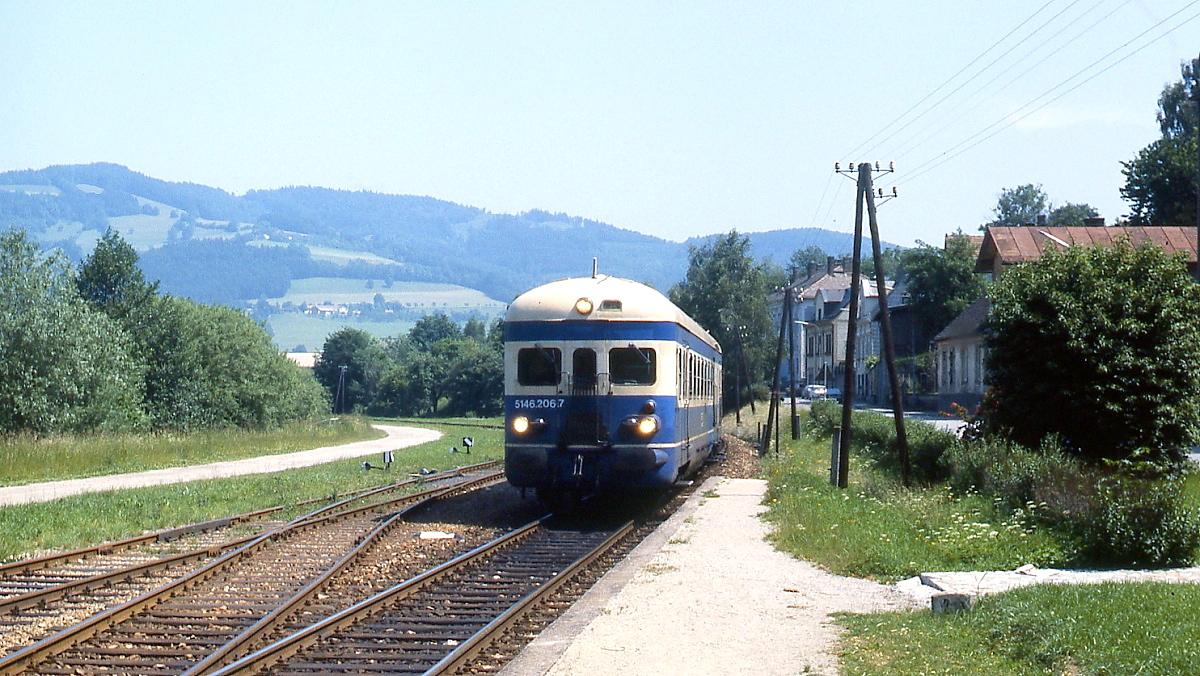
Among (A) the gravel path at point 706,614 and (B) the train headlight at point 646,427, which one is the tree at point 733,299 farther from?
(A) the gravel path at point 706,614

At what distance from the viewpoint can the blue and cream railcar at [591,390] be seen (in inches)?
685

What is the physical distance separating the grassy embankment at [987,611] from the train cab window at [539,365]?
12.2 ft

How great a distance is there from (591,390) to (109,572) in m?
7.09

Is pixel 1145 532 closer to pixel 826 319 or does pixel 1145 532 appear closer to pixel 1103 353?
pixel 1103 353

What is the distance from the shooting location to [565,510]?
19625mm

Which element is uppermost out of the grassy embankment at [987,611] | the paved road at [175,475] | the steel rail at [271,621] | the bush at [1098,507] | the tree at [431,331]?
the tree at [431,331]

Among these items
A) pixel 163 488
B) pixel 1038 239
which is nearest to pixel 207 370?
pixel 163 488

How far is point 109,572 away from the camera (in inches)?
488

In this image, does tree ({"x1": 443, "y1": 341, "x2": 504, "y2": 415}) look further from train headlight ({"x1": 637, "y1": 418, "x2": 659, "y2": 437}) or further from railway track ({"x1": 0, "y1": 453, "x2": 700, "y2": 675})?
railway track ({"x1": 0, "y1": 453, "x2": 700, "y2": 675})

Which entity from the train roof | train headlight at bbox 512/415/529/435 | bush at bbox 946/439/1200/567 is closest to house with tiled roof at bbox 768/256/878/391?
bush at bbox 946/439/1200/567

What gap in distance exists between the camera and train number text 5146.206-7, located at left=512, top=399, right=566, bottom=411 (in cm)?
1759

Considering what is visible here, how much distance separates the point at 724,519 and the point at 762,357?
2741 inches

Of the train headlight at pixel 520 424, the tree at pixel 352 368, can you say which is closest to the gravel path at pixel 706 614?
the train headlight at pixel 520 424

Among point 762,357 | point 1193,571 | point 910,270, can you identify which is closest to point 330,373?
point 762,357
